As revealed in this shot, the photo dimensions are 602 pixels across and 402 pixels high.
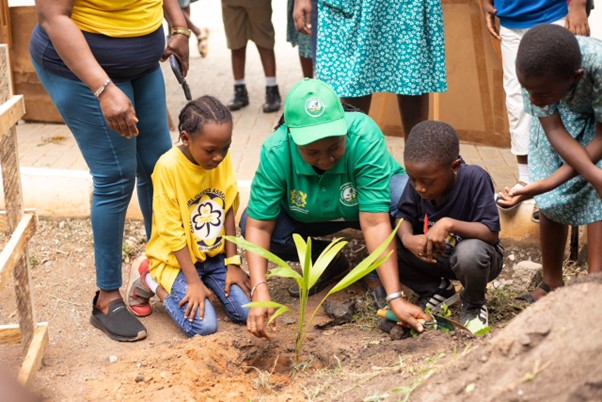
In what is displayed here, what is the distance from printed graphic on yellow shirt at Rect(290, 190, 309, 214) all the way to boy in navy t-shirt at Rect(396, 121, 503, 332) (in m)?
0.45

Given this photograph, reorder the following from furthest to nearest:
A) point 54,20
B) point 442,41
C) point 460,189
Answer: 1. point 442,41
2. point 460,189
3. point 54,20

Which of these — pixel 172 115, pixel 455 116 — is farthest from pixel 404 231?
pixel 172 115

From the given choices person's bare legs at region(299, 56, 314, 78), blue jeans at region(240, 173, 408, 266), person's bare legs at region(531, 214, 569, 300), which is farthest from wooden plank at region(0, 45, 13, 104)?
person's bare legs at region(299, 56, 314, 78)

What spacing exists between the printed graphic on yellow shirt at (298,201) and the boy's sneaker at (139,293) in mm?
801

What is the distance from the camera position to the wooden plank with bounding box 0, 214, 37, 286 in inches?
121

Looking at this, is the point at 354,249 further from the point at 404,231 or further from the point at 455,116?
the point at 455,116

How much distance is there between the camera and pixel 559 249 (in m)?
3.86

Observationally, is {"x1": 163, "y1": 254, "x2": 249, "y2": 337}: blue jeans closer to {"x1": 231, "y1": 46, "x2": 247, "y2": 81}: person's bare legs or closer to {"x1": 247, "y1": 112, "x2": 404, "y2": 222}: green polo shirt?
{"x1": 247, "y1": 112, "x2": 404, "y2": 222}: green polo shirt

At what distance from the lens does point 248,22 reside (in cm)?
691

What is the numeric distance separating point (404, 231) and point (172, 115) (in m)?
3.72

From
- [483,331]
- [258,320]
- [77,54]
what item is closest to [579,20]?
[483,331]

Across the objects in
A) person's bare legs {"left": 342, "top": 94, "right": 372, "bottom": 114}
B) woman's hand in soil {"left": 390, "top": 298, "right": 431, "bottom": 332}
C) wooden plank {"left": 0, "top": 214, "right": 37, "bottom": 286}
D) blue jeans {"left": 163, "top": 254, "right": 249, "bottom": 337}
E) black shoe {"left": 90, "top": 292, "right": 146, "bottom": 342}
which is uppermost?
wooden plank {"left": 0, "top": 214, "right": 37, "bottom": 286}

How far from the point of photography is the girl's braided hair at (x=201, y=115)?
3705mm

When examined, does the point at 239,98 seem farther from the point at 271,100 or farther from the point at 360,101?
the point at 360,101
